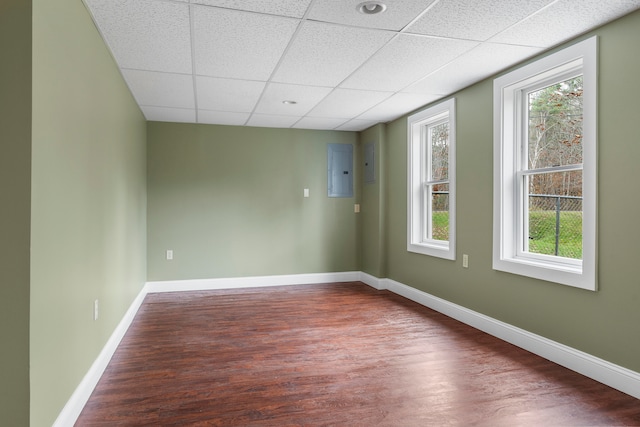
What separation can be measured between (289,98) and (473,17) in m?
2.13

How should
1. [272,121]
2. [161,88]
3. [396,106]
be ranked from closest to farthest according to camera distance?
[161,88] < [396,106] < [272,121]

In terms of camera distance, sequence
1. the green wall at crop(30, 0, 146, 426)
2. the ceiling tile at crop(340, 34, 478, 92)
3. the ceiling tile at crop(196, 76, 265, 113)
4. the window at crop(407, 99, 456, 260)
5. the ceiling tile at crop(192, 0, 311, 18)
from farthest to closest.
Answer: the window at crop(407, 99, 456, 260), the ceiling tile at crop(196, 76, 265, 113), the ceiling tile at crop(340, 34, 478, 92), the ceiling tile at crop(192, 0, 311, 18), the green wall at crop(30, 0, 146, 426)

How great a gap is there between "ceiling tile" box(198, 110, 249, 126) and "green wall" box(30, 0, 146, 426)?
1.47 m

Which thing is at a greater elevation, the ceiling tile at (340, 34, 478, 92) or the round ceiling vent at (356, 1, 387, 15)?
the ceiling tile at (340, 34, 478, 92)

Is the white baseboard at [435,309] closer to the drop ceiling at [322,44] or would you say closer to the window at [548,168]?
the window at [548,168]

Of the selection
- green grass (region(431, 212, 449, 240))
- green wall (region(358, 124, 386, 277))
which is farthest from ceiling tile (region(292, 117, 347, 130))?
green grass (region(431, 212, 449, 240))

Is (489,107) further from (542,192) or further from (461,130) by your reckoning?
(542,192)

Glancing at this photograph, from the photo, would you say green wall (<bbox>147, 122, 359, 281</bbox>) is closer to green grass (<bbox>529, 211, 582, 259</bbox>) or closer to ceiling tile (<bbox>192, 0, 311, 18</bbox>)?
green grass (<bbox>529, 211, 582, 259</bbox>)

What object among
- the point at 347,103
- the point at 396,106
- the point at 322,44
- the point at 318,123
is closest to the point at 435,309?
the point at 396,106

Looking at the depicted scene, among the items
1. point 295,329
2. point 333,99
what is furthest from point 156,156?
point 295,329

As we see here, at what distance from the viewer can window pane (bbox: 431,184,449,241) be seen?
437cm

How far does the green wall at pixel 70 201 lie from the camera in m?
1.62

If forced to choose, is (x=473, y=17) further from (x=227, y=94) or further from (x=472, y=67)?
(x=227, y=94)

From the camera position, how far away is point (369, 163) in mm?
5664
